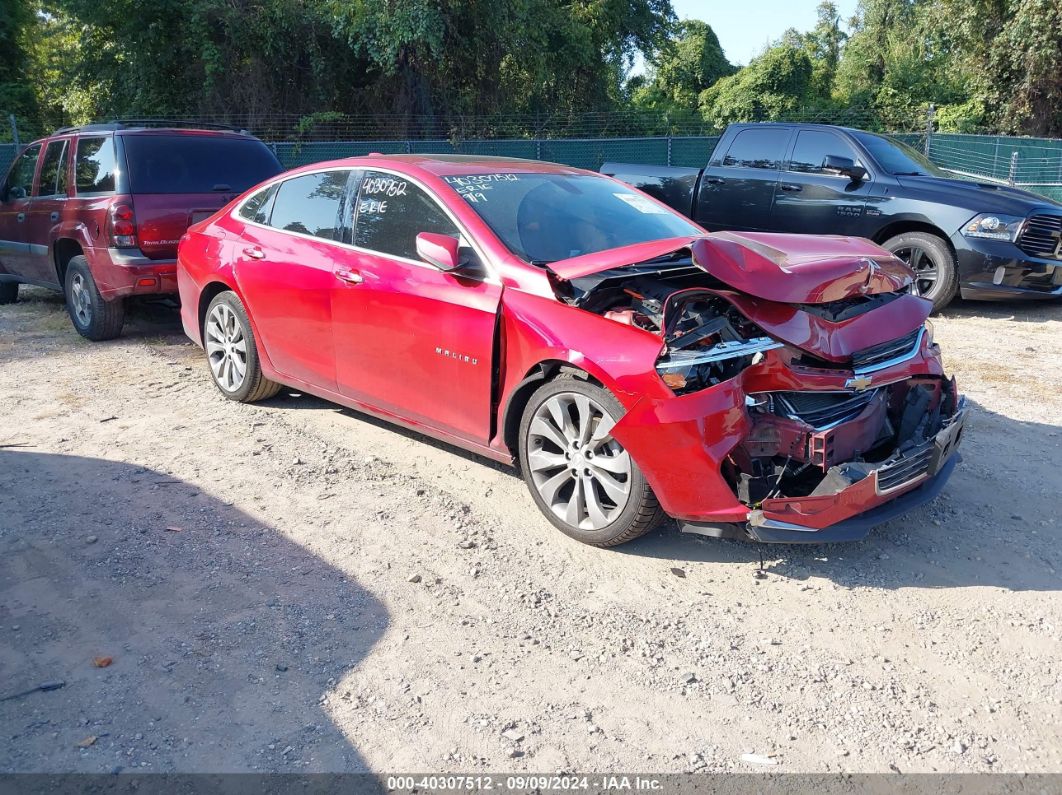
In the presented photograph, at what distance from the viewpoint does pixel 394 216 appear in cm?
493

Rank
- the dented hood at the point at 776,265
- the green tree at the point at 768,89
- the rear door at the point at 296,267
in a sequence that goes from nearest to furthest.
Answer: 1. the dented hood at the point at 776,265
2. the rear door at the point at 296,267
3. the green tree at the point at 768,89

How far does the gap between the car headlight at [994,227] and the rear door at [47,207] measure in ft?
28.3

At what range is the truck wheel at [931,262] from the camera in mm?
8609

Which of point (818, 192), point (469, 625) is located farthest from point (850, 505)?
point (818, 192)

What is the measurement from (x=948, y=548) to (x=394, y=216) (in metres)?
3.30

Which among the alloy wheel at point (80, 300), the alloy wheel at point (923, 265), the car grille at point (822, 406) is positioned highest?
the alloy wheel at point (923, 265)

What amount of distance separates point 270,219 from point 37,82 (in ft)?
88.5

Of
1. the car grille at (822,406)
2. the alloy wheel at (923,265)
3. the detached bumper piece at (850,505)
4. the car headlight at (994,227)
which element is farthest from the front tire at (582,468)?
the car headlight at (994,227)

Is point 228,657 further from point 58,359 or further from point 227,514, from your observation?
point 58,359

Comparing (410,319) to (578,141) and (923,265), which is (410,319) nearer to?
(923,265)

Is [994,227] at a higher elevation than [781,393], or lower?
higher

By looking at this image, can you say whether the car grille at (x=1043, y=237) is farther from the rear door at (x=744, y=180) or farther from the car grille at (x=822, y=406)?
the car grille at (x=822, y=406)

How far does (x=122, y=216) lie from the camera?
24.9 feet

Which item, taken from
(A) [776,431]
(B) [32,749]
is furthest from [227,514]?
(A) [776,431]
